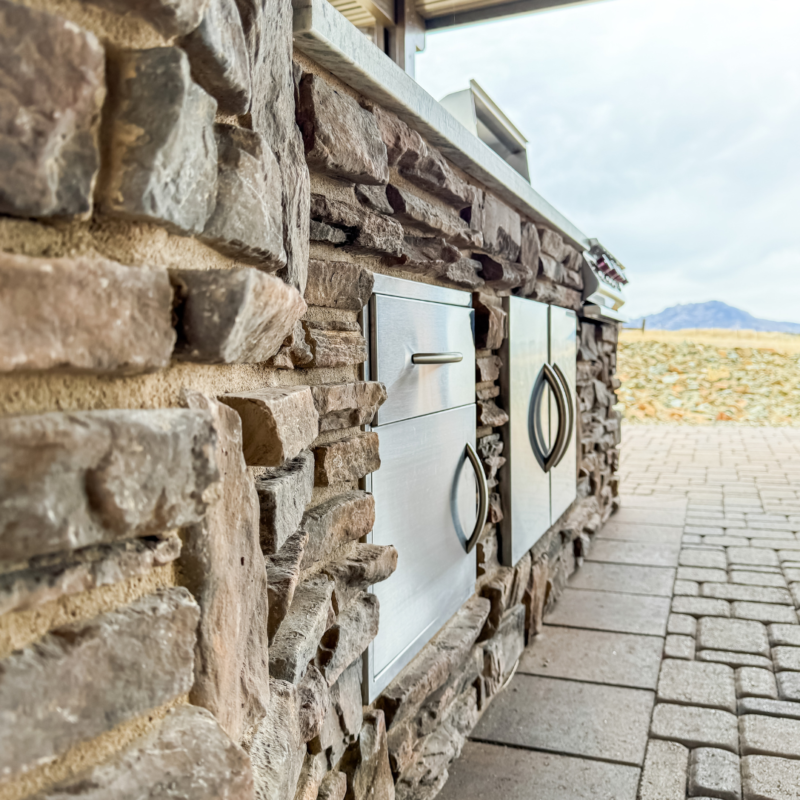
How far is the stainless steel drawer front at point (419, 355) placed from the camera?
1.47m

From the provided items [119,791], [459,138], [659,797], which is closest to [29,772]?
[119,791]

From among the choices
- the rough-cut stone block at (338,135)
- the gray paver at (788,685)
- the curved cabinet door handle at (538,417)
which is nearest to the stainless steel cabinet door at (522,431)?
the curved cabinet door handle at (538,417)

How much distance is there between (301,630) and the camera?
101 centimetres

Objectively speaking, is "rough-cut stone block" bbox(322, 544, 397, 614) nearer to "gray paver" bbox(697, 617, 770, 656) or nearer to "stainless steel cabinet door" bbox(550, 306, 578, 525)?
"stainless steel cabinet door" bbox(550, 306, 578, 525)

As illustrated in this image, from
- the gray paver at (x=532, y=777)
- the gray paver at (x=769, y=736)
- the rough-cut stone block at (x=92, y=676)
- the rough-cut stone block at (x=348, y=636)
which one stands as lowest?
the gray paver at (x=532, y=777)

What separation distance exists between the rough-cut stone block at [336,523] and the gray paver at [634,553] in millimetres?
2620

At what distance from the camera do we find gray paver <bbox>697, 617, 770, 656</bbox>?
101 inches

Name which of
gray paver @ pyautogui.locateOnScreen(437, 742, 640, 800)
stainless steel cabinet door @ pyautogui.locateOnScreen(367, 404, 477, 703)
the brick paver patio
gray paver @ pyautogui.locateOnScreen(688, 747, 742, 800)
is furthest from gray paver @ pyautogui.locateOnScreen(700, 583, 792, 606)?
stainless steel cabinet door @ pyautogui.locateOnScreen(367, 404, 477, 703)

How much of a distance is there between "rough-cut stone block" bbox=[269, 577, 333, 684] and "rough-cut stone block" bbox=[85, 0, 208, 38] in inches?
29.9

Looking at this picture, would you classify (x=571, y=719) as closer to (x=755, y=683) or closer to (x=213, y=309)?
(x=755, y=683)

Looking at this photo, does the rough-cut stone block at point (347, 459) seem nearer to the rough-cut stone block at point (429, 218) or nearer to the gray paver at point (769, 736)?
the rough-cut stone block at point (429, 218)

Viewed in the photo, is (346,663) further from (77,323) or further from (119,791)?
(77,323)

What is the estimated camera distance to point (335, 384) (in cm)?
125

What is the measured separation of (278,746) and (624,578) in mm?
2824
